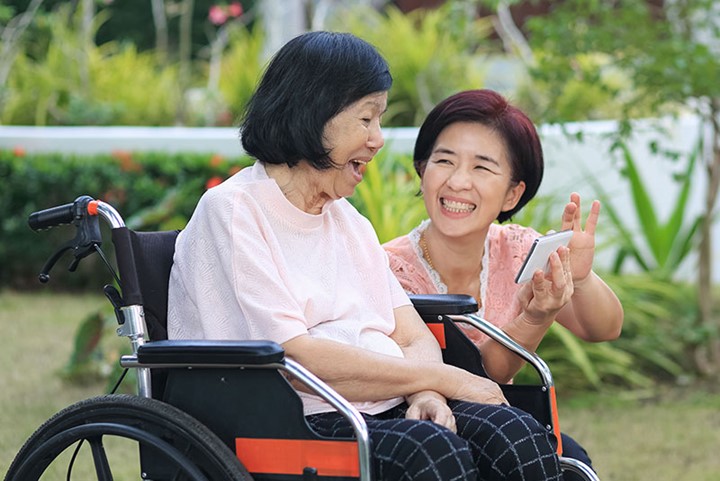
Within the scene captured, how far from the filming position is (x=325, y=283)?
103 inches

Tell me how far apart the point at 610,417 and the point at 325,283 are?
106 inches

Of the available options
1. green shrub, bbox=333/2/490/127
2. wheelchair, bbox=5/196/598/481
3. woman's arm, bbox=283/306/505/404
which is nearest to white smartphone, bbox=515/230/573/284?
woman's arm, bbox=283/306/505/404

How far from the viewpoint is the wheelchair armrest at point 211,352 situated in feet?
7.32

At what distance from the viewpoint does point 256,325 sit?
2426mm

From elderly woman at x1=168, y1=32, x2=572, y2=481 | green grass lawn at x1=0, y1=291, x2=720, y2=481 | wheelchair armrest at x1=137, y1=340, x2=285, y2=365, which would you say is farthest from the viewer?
green grass lawn at x1=0, y1=291, x2=720, y2=481

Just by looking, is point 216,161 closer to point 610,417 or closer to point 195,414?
point 610,417

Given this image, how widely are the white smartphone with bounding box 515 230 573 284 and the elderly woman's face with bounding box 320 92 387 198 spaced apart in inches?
16.0

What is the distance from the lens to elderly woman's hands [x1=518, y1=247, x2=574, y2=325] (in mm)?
2773

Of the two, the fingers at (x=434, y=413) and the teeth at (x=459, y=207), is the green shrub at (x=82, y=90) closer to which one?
the teeth at (x=459, y=207)

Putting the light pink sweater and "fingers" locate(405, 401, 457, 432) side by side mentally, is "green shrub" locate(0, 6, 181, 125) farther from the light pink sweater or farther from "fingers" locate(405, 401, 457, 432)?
"fingers" locate(405, 401, 457, 432)

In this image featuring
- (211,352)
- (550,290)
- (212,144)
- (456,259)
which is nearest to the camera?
(211,352)

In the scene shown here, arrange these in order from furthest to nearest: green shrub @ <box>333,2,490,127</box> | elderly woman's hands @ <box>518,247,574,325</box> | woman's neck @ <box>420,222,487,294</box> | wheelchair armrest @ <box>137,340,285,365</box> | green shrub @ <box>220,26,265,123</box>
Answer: green shrub @ <box>220,26,265,123</box> < green shrub @ <box>333,2,490,127</box> < woman's neck @ <box>420,222,487,294</box> < elderly woman's hands @ <box>518,247,574,325</box> < wheelchair armrest @ <box>137,340,285,365</box>

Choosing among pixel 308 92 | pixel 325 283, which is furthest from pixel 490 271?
pixel 308 92

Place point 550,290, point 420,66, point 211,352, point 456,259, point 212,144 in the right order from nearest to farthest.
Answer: point 211,352
point 550,290
point 456,259
point 212,144
point 420,66
